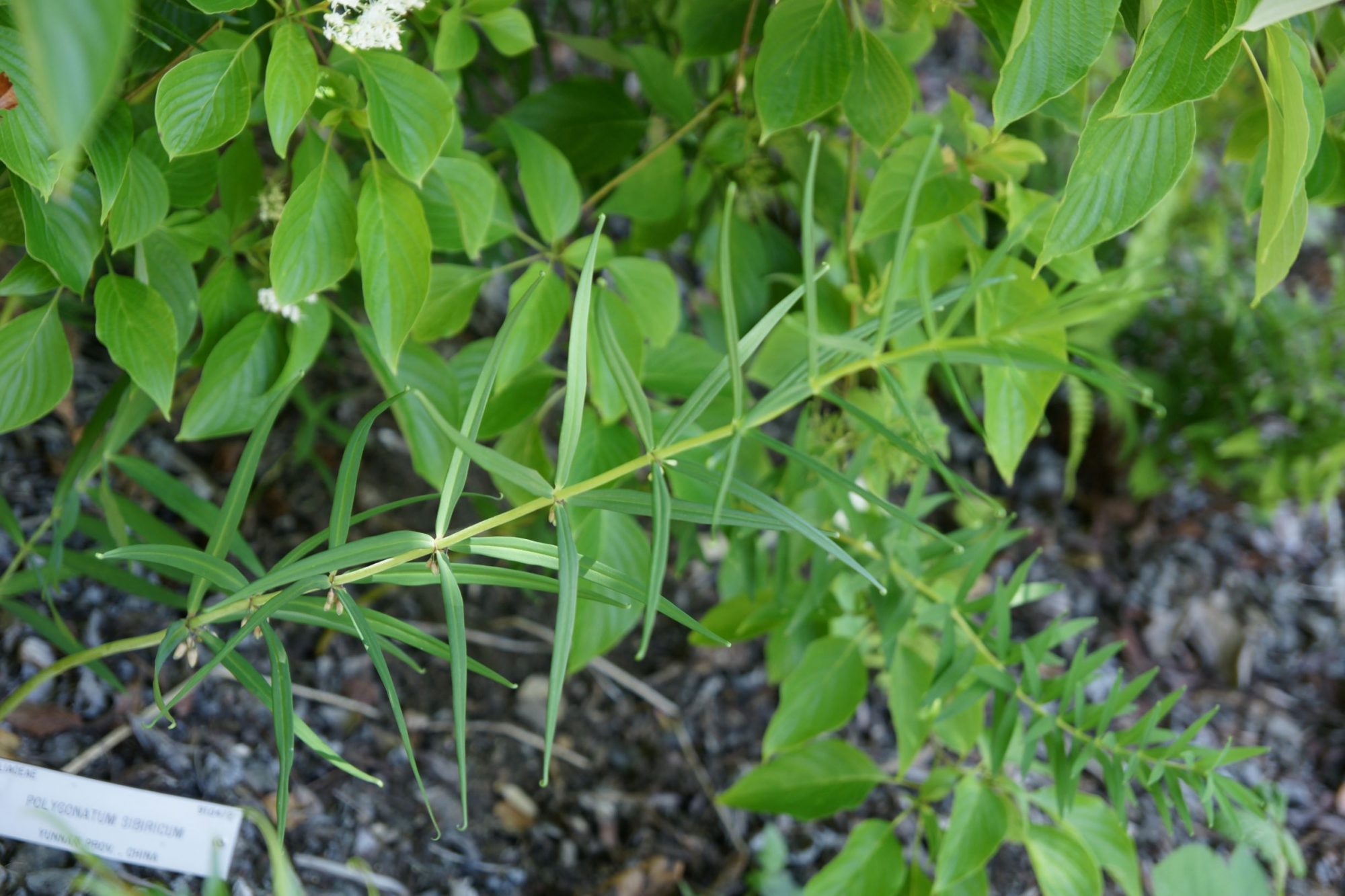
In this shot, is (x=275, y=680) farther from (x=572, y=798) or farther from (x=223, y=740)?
(x=572, y=798)

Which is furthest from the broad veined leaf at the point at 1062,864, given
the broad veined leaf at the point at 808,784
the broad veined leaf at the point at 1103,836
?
the broad veined leaf at the point at 808,784

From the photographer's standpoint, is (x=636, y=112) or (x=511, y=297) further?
(x=636, y=112)

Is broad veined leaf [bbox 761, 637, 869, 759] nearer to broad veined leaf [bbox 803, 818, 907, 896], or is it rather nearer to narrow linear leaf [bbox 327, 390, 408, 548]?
broad veined leaf [bbox 803, 818, 907, 896]

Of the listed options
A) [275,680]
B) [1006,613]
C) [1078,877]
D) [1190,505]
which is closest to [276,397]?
[275,680]

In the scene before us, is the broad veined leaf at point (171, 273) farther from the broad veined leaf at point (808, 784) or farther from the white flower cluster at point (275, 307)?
the broad veined leaf at point (808, 784)

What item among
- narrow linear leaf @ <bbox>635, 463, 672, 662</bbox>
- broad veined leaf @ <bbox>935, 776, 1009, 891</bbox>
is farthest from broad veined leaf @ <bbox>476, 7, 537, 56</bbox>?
broad veined leaf @ <bbox>935, 776, 1009, 891</bbox>

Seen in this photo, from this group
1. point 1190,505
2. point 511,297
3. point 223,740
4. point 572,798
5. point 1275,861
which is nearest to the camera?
point 511,297
